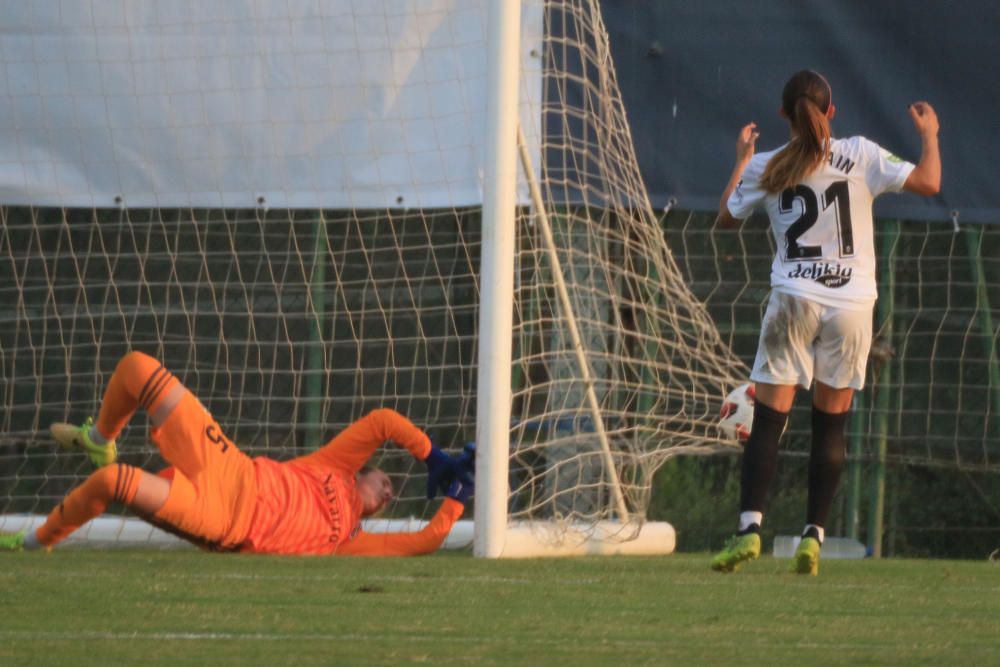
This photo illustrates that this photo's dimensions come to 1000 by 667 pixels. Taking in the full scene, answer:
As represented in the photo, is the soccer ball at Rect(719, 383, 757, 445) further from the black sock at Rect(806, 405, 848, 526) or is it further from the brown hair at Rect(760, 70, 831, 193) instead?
the brown hair at Rect(760, 70, 831, 193)

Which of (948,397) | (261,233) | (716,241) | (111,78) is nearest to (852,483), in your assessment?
(948,397)

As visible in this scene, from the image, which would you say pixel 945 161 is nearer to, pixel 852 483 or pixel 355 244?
pixel 852 483

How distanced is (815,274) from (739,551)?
0.88 meters

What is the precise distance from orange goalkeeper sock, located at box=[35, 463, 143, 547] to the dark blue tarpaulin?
3.06 m

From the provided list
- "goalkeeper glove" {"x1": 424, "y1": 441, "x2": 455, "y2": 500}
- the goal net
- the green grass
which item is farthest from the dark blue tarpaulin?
the green grass

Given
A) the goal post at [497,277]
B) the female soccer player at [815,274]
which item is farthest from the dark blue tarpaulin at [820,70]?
the female soccer player at [815,274]

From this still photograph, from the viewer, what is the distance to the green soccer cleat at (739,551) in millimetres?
4840

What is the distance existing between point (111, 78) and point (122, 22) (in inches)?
9.7

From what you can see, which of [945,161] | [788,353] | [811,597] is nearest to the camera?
[811,597]

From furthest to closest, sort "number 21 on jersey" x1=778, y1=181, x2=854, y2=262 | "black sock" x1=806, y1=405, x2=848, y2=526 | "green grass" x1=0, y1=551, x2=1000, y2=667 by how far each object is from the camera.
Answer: "black sock" x1=806, y1=405, x2=848, y2=526, "number 21 on jersey" x1=778, y1=181, x2=854, y2=262, "green grass" x1=0, y1=551, x2=1000, y2=667

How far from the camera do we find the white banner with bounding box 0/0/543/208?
6699mm

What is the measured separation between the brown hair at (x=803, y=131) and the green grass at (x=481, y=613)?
1.24m

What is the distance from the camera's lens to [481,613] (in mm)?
3842

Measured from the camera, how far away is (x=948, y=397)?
7703 millimetres
